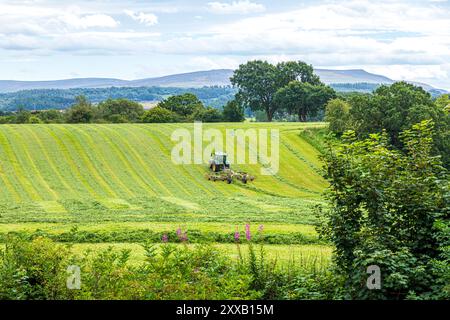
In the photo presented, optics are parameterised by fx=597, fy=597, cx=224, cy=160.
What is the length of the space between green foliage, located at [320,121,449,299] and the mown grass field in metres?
1.51

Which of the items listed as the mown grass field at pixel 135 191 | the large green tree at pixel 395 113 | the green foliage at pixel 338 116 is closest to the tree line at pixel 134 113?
the mown grass field at pixel 135 191

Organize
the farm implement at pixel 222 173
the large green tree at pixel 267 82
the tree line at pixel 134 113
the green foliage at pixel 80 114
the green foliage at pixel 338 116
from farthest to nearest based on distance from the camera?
the large green tree at pixel 267 82 → the tree line at pixel 134 113 → the green foliage at pixel 80 114 → the green foliage at pixel 338 116 → the farm implement at pixel 222 173

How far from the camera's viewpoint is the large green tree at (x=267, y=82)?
13475 centimetres

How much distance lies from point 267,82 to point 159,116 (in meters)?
29.9

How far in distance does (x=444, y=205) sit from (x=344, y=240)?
1936 mm

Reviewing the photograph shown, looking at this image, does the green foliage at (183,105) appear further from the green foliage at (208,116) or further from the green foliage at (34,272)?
the green foliage at (34,272)

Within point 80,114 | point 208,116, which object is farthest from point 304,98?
point 80,114

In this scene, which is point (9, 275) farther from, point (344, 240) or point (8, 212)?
point (8, 212)

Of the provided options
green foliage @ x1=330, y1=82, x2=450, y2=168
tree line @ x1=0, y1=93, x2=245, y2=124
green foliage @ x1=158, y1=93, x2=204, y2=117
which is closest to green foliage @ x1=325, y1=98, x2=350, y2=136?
green foliage @ x1=330, y1=82, x2=450, y2=168

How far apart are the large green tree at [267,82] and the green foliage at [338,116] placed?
59.2 meters

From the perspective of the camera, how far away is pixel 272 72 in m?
138

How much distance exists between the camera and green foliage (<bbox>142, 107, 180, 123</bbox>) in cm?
11806
